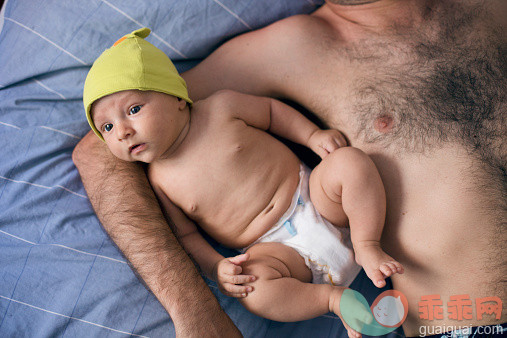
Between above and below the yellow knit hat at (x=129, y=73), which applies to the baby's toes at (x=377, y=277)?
below

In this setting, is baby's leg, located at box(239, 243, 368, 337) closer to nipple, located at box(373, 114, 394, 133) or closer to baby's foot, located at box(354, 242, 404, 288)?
baby's foot, located at box(354, 242, 404, 288)

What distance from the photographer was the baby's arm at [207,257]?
969 mm

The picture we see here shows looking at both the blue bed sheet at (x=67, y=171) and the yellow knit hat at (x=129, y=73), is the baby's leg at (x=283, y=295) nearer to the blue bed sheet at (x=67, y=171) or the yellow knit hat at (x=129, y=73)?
the blue bed sheet at (x=67, y=171)

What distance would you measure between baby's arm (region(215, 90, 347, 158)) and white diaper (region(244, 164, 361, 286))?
15 cm

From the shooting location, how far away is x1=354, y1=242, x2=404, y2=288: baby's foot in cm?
91

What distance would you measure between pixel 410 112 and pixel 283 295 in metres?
0.59

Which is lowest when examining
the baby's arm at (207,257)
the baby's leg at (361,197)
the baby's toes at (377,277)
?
the baby's arm at (207,257)

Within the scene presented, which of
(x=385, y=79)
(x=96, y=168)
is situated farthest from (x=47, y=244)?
(x=385, y=79)

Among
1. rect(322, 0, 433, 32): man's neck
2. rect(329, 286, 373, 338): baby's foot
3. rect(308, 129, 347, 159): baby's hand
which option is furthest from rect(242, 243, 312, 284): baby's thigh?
rect(322, 0, 433, 32): man's neck

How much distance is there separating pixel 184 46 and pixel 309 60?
16.2 inches

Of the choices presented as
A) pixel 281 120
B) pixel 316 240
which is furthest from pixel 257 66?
pixel 316 240

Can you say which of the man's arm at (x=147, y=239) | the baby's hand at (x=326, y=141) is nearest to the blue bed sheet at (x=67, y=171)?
the man's arm at (x=147, y=239)

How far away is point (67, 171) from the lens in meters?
1.20

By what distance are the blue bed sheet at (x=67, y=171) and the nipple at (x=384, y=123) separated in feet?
1.43
